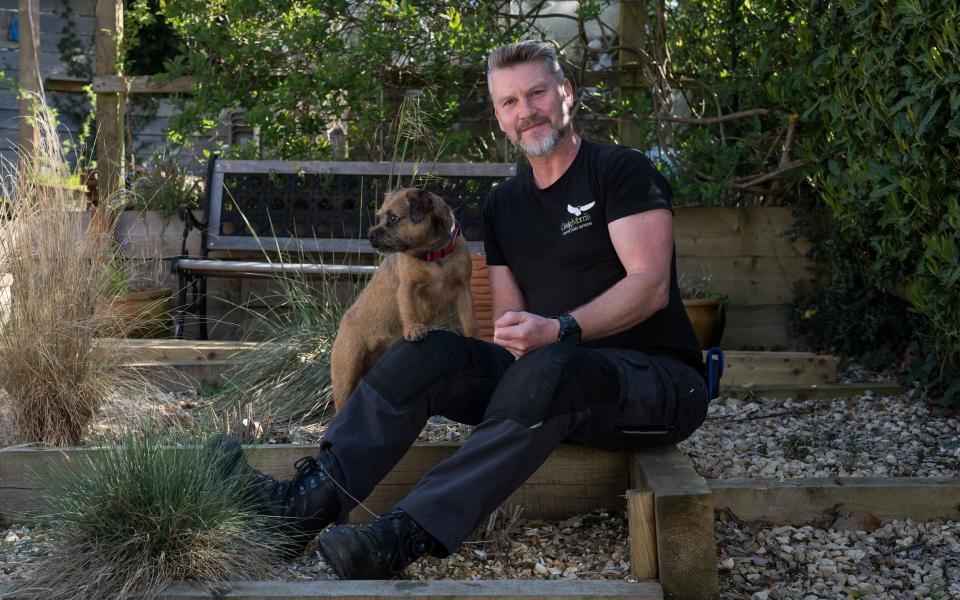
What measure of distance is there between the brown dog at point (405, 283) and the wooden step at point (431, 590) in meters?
1.28

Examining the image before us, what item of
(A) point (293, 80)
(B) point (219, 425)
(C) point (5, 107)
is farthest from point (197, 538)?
(C) point (5, 107)

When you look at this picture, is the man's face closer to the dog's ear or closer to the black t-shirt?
the black t-shirt

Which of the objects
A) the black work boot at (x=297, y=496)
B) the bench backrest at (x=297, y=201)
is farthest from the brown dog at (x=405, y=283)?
the bench backrest at (x=297, y=201)

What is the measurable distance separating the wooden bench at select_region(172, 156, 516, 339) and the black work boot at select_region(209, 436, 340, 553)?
3.27 meters

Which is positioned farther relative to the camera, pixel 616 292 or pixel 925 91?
→ pixel 925 91

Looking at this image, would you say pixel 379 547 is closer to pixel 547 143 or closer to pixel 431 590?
pixel 431 590

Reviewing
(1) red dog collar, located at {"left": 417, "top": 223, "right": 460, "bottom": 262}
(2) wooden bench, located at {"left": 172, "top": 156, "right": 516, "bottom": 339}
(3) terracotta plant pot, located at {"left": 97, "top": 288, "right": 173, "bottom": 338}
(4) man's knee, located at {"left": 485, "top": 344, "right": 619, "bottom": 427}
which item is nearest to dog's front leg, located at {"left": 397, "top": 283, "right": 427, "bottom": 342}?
(1) red dog collar, located at {"left": 417, "top": 223, "right": 460, "bottom": 262}

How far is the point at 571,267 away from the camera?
3.26 m

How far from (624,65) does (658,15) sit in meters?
0.41

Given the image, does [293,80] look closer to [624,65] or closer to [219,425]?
[624,65]

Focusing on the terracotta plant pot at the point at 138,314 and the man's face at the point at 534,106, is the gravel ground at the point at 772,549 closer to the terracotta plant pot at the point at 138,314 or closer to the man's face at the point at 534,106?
the terracotta plant pot at the point at 138,314

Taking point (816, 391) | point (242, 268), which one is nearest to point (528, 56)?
point (816, 391)

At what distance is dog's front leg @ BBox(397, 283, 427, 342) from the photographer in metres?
3.42

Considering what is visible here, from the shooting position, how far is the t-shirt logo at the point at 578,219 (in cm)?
321
